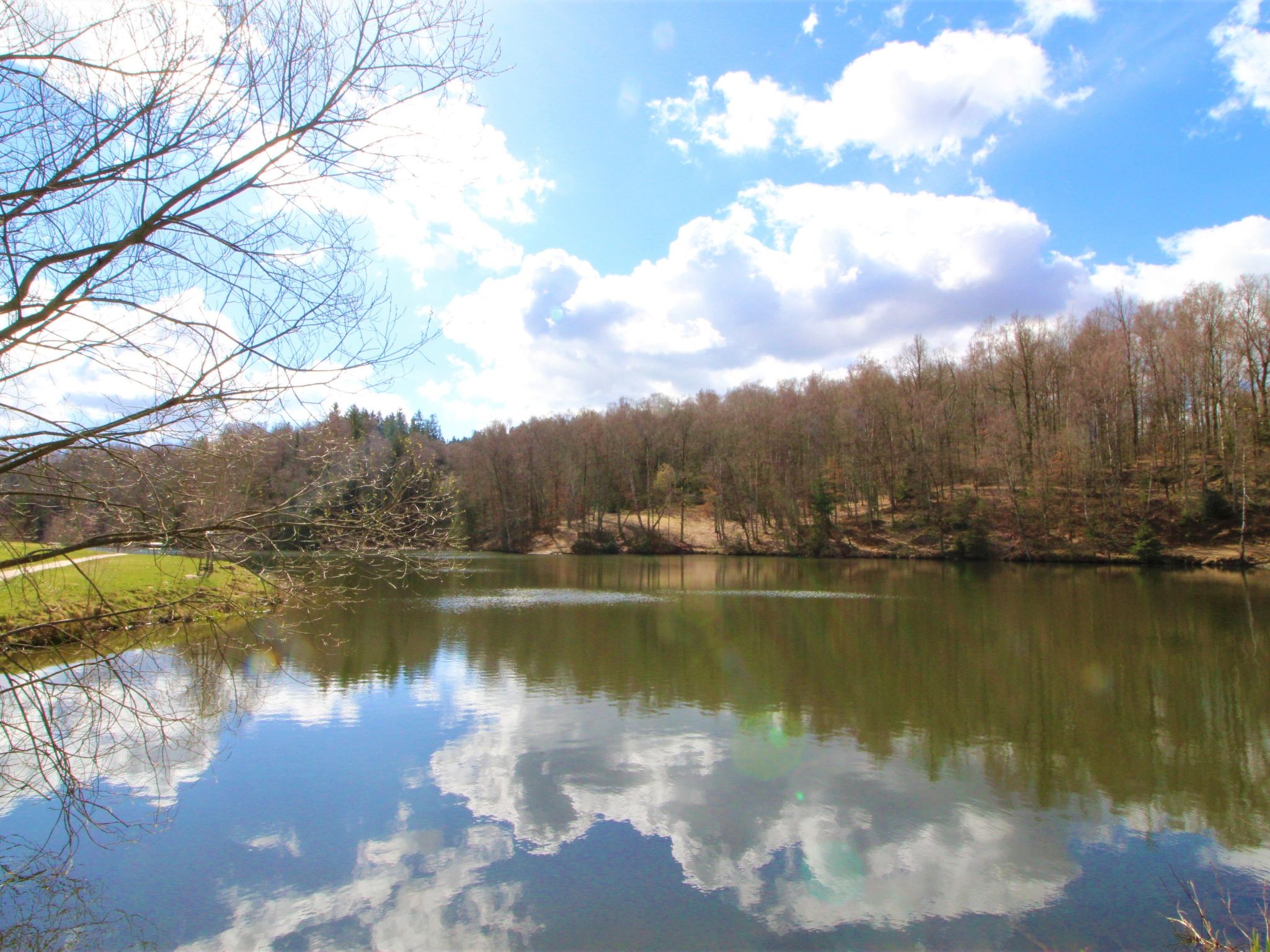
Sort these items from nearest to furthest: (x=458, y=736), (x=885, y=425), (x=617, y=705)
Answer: (x=458, y=736) → (x=617, y=705) → (x=885, y=425)

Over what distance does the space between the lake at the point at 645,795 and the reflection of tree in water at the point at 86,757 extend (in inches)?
1.9

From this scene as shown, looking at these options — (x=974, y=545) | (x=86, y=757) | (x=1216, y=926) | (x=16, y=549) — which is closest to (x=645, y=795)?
(x=1216, y=926)

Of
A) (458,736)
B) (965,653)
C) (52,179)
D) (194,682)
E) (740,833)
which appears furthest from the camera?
(965,653)

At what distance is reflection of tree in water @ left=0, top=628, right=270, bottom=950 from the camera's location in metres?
5.02

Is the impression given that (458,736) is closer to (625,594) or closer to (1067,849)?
(1067,849)

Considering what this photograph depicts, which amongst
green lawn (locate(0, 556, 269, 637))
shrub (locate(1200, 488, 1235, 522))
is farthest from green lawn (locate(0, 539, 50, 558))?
shrub (locate(1200, 488, 1235, 522))

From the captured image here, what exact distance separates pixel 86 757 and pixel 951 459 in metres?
47.0

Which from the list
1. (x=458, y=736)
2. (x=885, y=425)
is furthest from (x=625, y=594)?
(x=885, y=425)

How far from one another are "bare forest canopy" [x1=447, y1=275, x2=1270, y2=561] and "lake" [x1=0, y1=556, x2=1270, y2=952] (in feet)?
87.9

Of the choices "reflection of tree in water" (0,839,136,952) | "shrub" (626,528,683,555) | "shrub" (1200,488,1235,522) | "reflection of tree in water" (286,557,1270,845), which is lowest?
"reflection of tree in water" (286,557,1270,845)

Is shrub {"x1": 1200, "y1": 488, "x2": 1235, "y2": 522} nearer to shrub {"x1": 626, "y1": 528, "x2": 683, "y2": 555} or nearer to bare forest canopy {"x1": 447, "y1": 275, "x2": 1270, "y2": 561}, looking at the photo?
bare forest canopy {"x1": 447, "y1": 275, "x2": 1270, "y2": 561}

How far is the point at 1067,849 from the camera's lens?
645 centimetres

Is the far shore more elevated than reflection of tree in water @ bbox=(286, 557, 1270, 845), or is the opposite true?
the far shore

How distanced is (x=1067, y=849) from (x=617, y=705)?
6.35m
